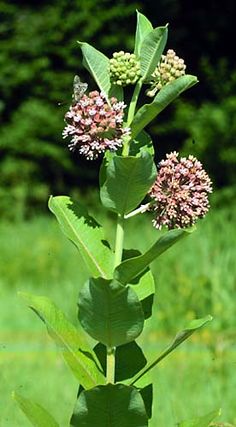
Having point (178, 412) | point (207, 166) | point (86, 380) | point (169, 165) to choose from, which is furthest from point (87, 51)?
point (207, 166)

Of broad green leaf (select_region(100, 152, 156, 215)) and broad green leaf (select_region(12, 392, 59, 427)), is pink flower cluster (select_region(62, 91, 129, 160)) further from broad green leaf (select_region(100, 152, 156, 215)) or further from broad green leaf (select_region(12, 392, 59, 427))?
broad green leaf (select_region(12, 392, 59, 427))

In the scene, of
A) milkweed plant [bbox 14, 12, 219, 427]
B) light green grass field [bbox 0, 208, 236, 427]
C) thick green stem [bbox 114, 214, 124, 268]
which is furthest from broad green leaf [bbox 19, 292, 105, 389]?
light green grass field [bbox 0, 208, 236, 427]

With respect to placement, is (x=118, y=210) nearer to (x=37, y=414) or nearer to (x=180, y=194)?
(x=180, y=194)

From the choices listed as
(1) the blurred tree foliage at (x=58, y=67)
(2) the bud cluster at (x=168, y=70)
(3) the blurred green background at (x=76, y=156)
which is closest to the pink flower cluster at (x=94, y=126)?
(2) the bud cluster at (x=168, y=70)

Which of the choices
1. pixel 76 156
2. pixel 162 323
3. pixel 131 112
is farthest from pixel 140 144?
pixel 76 156

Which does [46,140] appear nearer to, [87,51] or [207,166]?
[207,166]

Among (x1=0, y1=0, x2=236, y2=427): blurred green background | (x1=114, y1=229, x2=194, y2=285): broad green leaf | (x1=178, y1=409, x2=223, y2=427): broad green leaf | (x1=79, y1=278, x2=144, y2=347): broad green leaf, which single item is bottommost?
(x1=178, y1=409, x2=223, y2=427): broad green leaf

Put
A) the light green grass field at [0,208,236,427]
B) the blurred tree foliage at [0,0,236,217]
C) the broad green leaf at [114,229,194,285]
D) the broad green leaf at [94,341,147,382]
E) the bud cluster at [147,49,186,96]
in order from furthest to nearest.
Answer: the blurred tree foliage at [0,0,236,217]
the light green grass field at [0,208,236,427]
the broad green leaf at [94,341,147,382]
the bud cluster at [147,49,186,96]
the broad green leaf at [114,229,194,285]

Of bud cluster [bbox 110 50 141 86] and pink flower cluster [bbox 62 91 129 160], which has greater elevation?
bud cluster [bbox 110 50 141 86]
